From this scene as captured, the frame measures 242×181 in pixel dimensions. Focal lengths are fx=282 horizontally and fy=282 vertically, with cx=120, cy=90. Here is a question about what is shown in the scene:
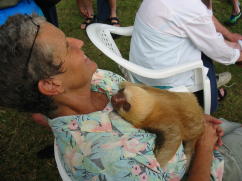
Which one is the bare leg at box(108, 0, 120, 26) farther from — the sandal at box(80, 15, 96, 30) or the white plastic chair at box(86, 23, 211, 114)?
the white plastic chair at box(86, 23, 211, 114)

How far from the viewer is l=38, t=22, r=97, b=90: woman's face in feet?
3.97

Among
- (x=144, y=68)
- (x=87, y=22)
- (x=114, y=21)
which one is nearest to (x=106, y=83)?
(x=144, y=68)

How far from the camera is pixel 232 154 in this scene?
1578mm

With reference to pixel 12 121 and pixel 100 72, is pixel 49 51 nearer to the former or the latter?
pixel 100 72

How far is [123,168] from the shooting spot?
1.20 meters

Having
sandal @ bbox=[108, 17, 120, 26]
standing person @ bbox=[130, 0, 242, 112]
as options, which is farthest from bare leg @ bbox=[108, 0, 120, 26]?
standing person @ bbox=[130, 0, 242, 112]

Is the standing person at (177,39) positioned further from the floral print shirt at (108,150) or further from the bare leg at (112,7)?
the bare leg at (112,7)

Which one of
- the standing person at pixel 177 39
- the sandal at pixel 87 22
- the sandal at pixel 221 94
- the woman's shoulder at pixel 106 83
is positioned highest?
the standing person at pixel 177 39

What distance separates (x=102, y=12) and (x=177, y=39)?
2.24 meters

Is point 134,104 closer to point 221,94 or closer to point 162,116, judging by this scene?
point 162,116

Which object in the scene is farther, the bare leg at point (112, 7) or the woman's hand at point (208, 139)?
the bare leg at point (112, 7)

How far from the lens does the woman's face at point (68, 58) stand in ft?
3.97

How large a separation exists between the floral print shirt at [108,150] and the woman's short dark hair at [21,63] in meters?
0.21

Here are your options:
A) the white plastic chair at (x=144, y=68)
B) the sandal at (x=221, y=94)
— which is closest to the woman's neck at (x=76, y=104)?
the white plastic chair at (x=144, y=68)
